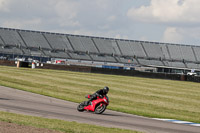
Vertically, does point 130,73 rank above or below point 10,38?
below

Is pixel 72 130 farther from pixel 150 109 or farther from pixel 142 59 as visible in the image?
pixel 142 59

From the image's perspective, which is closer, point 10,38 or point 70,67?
point 70,67

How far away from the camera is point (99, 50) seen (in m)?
100

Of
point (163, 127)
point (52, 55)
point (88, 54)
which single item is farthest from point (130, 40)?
point (163, 127)

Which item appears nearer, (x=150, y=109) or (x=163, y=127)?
(x=163, y=127)

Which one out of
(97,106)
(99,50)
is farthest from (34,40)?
(97,106)

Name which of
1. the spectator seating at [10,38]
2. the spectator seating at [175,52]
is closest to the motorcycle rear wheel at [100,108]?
the spectator seating at [10,38]

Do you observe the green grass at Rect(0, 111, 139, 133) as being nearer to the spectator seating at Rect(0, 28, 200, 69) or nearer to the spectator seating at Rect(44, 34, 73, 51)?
the spectator seating at Rect(0, 28, 200, 69)

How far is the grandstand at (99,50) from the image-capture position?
3676 inches

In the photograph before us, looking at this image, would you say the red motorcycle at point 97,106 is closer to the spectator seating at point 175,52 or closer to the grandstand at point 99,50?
the grandstand at point 99,50

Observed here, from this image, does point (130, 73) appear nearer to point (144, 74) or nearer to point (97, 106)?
point (144, 74)

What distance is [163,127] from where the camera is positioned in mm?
15188

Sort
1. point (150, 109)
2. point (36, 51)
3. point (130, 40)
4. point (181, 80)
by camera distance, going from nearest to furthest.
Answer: point (150, 109)
point (181, 80)
point (36, 51)
point (130, 40)

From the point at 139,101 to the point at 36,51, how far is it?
70.4 metres
